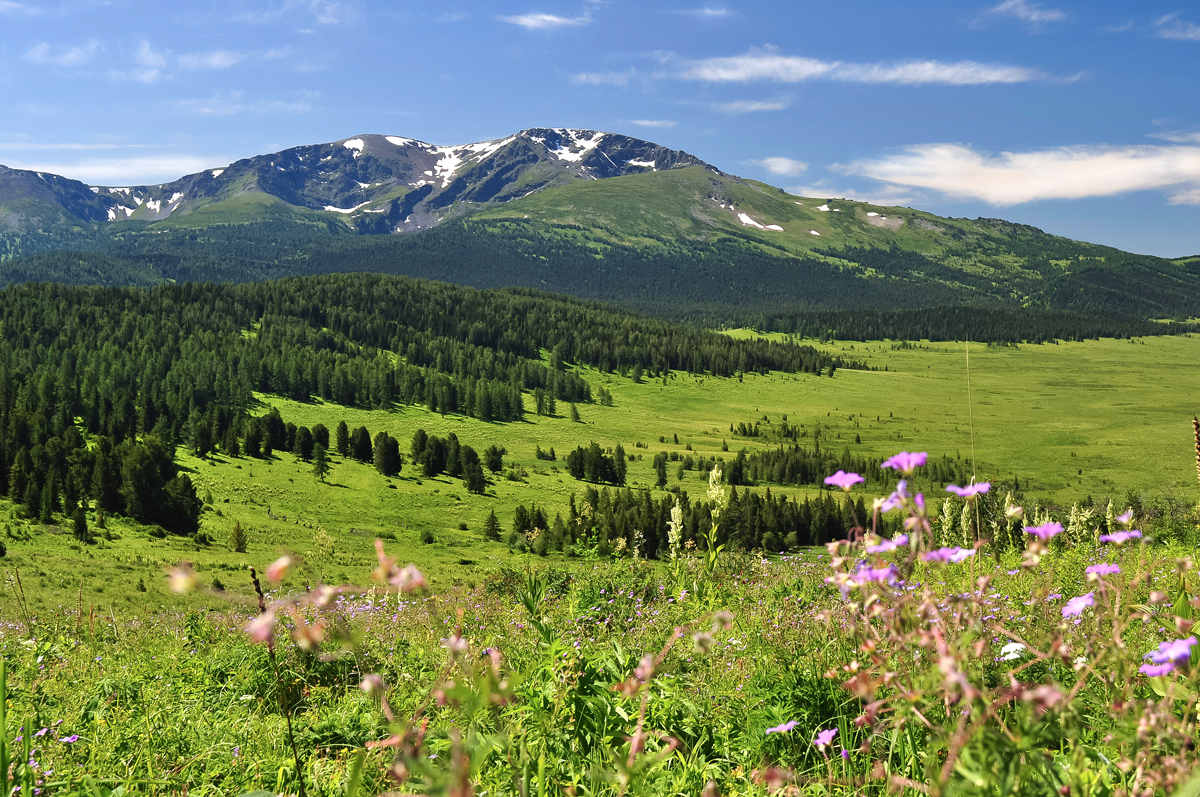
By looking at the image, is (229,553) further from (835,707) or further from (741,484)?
(741,484)

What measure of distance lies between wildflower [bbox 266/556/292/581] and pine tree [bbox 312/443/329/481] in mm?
92279

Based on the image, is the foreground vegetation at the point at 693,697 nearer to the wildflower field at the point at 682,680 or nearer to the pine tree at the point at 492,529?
the wildflower field at the point at 682,680

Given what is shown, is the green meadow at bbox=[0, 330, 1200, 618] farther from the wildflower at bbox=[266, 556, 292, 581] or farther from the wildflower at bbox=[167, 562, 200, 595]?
the wildflower at bbox=[167, 562, 200, 595]

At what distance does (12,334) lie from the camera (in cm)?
14388

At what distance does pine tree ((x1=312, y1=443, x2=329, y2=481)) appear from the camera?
289ft

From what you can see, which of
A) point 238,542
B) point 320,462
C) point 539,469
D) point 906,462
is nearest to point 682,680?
point 906,462

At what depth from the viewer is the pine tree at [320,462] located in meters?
88.0

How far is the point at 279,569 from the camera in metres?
1.18

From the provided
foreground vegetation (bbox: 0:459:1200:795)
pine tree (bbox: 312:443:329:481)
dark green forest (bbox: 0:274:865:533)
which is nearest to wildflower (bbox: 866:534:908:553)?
foreground vegetation (bbox: 0:459:1200:795)

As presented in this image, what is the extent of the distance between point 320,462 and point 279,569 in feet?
316

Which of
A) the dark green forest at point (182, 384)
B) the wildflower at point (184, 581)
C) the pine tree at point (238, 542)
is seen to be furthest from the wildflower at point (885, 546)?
the dark green forest at point (182, 384)

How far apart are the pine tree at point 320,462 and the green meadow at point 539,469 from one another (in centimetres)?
110

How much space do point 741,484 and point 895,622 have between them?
106m

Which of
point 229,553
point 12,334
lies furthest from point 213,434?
point 12,334
